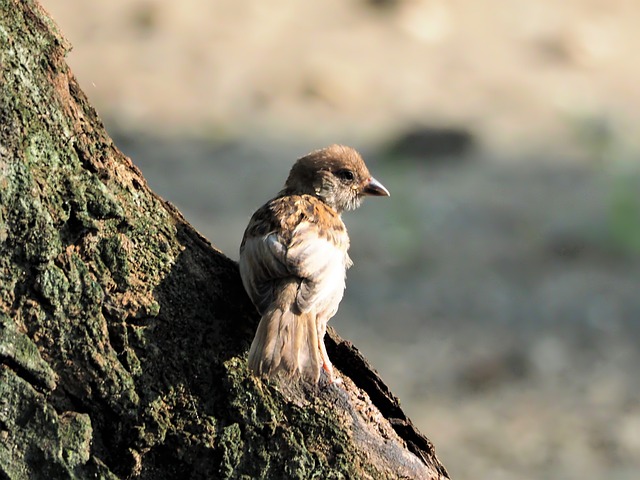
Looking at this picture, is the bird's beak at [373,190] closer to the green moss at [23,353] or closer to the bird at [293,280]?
the bird at [293,280]

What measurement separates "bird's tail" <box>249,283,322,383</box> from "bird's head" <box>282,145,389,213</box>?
167 centimetres

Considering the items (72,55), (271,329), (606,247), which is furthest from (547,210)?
(271,329)

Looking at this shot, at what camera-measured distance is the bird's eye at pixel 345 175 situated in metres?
5.55

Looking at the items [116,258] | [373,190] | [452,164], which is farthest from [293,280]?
[452,164]

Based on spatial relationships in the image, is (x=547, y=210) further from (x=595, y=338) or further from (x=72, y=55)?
(x=72, y=55)

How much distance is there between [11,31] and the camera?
3.06m

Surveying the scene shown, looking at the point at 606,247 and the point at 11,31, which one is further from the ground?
the point at 606,247

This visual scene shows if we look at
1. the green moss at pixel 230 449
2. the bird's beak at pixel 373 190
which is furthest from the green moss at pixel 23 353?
the bird's beak at pixel 373 190

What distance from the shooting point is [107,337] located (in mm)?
3098

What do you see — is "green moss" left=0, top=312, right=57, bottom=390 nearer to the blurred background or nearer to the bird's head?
the bird's head

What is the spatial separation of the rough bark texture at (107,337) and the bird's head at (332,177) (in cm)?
212

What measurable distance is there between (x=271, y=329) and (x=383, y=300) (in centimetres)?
485

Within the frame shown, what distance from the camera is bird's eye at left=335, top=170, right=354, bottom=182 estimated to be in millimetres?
5547

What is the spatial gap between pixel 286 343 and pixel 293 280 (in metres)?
0.57
